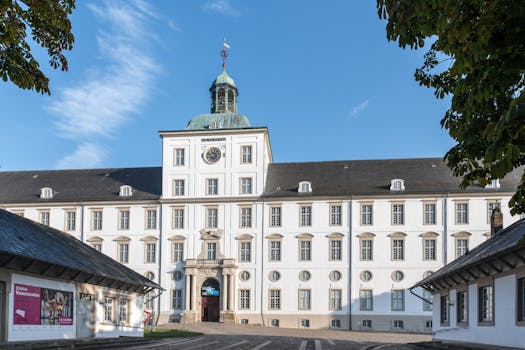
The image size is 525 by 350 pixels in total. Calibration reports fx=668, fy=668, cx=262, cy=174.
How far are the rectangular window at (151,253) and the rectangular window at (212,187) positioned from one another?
20.2 feet

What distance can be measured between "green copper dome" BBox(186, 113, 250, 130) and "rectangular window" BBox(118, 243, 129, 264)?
11.0 meters

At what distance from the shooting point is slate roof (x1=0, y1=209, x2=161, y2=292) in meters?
19.2

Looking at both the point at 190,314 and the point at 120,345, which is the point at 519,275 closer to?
the point at 120,345

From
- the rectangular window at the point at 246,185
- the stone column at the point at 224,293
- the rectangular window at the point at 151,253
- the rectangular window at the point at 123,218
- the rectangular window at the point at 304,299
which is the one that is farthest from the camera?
the rectangular window at the point at 123,218

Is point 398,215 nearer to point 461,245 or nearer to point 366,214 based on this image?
point 366,214

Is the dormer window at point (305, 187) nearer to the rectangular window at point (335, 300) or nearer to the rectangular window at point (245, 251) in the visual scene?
the rectangular window at point (245, 251)

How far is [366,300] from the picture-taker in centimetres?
5050

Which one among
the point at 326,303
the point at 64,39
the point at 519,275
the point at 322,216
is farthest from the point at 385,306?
the point at 64,39

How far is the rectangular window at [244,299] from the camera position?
171 ft

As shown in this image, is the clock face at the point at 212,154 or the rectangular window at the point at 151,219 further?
the rectangular window at the point at 151,219

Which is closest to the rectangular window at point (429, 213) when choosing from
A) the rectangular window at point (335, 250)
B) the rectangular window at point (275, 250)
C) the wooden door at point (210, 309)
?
the rectangular window at point (335, 250)

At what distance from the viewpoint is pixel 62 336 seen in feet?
76.0

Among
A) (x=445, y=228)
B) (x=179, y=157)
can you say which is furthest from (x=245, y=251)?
(x=445, y=228)

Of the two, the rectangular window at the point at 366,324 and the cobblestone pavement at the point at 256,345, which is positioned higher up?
the cobblestone pavement at the point at 256,345
